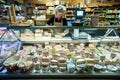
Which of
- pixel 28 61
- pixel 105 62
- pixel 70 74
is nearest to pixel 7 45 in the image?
pixel 28 61

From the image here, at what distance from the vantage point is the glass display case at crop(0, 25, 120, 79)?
2090 millimetres

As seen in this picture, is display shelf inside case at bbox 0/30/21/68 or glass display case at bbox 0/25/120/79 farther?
display shelf inside case at bbox 0/30/21/68

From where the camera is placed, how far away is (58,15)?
422cm

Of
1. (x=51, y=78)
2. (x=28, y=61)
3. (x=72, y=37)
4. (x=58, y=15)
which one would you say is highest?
(x=58, y=15)

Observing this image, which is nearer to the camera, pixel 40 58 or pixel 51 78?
pixel 51 78

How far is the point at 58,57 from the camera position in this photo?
2.35 meters

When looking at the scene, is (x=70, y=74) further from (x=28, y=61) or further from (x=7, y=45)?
(x=7, y=45)

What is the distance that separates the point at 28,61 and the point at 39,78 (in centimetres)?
34

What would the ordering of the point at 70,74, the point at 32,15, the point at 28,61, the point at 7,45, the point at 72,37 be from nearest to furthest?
the point at 70,74
the point at 28,61
the point at 7,45
the point at 72,37
the point at 32,15

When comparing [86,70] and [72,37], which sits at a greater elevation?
[72,37]

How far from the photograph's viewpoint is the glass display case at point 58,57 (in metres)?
2.09

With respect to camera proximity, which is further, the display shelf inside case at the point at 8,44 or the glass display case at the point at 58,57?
the display shelf inside case at the point at 8,44

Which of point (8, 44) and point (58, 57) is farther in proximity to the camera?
point (8, 44)

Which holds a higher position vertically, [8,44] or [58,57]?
[8,44]
